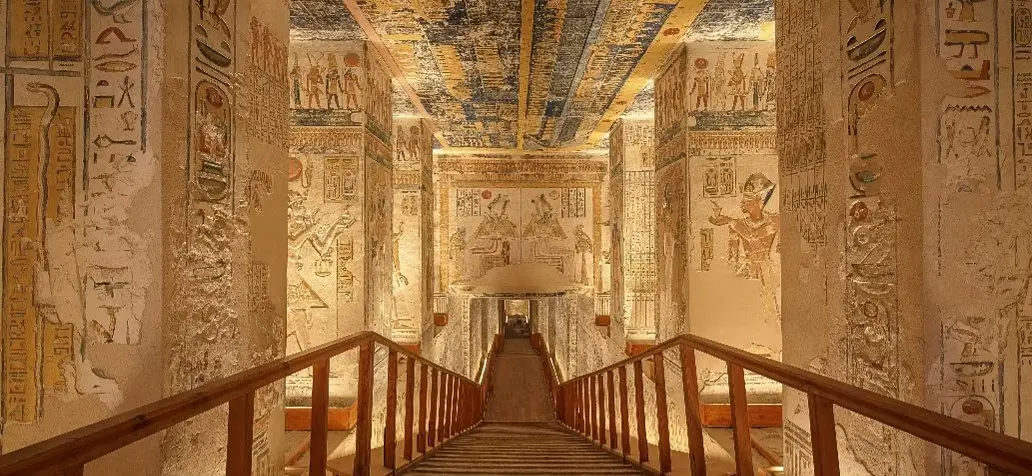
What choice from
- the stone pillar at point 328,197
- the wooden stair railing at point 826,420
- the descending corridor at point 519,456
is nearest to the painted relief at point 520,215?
the stone pillar at point 328,197

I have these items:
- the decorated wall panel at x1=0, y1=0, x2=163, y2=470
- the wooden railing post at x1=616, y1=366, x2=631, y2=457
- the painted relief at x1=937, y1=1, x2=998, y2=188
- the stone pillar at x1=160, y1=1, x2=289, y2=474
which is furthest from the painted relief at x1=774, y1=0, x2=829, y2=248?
the decorated wall panel at x1=0, y1=0, x2=163, y2=470

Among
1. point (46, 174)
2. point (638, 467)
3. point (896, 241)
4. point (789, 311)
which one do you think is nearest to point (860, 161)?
point (896, 241)

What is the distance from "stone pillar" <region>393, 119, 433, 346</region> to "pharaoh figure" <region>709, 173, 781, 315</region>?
531 centimetres

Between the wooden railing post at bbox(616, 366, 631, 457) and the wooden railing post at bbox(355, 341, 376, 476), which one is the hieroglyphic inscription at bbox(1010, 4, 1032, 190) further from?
the wooden railing post at bbox(355, 341, 376, 476)

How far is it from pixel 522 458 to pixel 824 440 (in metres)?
2.53

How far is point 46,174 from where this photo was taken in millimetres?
2504

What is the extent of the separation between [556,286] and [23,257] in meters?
11.4

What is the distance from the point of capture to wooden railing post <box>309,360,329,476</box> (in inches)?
103

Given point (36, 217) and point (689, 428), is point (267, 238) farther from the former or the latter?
point (689, 428)

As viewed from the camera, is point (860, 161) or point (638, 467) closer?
point (860, 161)

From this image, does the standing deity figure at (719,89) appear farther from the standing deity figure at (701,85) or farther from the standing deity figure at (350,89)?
the standing deity figure at (350,89)

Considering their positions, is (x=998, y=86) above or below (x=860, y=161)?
above

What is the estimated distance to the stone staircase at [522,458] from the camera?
3496 millimetres

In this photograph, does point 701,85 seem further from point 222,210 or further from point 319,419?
point 319,419
